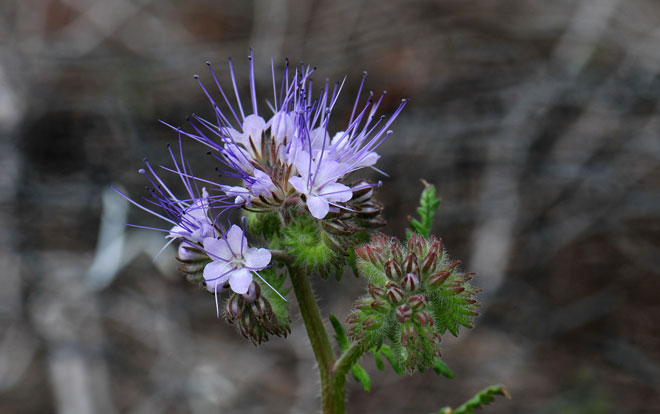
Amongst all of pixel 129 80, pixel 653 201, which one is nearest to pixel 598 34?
pixel 653 201

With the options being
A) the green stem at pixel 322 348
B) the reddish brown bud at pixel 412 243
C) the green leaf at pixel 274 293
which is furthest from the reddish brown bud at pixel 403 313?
the green leaf at pixel 274 293

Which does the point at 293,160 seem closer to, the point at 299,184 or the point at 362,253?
the point at 299,184

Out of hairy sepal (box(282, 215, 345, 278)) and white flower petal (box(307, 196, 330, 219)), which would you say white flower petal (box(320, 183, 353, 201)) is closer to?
white flower petal (box(307, 196, 330, 219))

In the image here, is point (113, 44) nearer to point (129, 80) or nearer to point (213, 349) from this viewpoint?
point (129, 80)

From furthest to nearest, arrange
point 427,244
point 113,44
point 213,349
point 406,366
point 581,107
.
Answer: point 113,44
point 581,107
point 213,349
point 427,244
point 406,366

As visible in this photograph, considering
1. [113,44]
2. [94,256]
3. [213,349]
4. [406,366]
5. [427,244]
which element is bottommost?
[406,366]

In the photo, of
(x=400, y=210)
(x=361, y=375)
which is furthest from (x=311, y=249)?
(x=400, y=210)
